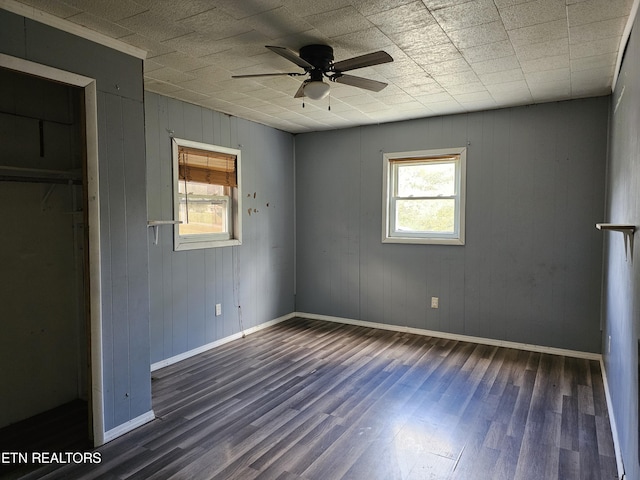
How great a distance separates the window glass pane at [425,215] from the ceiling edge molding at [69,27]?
324cm

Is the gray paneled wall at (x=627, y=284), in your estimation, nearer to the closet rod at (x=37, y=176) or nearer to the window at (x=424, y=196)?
the window at (x=424, y=196)

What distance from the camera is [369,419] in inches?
112

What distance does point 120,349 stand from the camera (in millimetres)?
2660

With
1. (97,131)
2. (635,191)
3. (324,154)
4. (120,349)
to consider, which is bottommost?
(120,349)

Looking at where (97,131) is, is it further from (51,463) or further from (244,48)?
(51,463)

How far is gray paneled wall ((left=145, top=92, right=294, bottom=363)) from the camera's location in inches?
149

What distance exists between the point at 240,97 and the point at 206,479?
3.11m

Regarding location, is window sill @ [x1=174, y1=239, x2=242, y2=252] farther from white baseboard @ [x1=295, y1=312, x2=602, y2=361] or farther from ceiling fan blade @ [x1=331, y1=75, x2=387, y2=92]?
ceiling fan blade @ [x1=331, y1=75, x2=387, y2=92]

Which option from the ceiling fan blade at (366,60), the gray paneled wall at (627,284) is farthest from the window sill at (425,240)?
the ceiling fan blade at (366,60)

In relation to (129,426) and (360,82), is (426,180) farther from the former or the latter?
(129,426)

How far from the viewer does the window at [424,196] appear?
4.61 metres

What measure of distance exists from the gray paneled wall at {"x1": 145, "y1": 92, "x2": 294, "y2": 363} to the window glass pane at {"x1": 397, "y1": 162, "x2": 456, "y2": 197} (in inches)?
61.1

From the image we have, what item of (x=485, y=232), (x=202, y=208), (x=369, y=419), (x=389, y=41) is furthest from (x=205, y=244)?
(x=485, y=232)

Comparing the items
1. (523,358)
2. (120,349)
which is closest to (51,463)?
(120,349)
